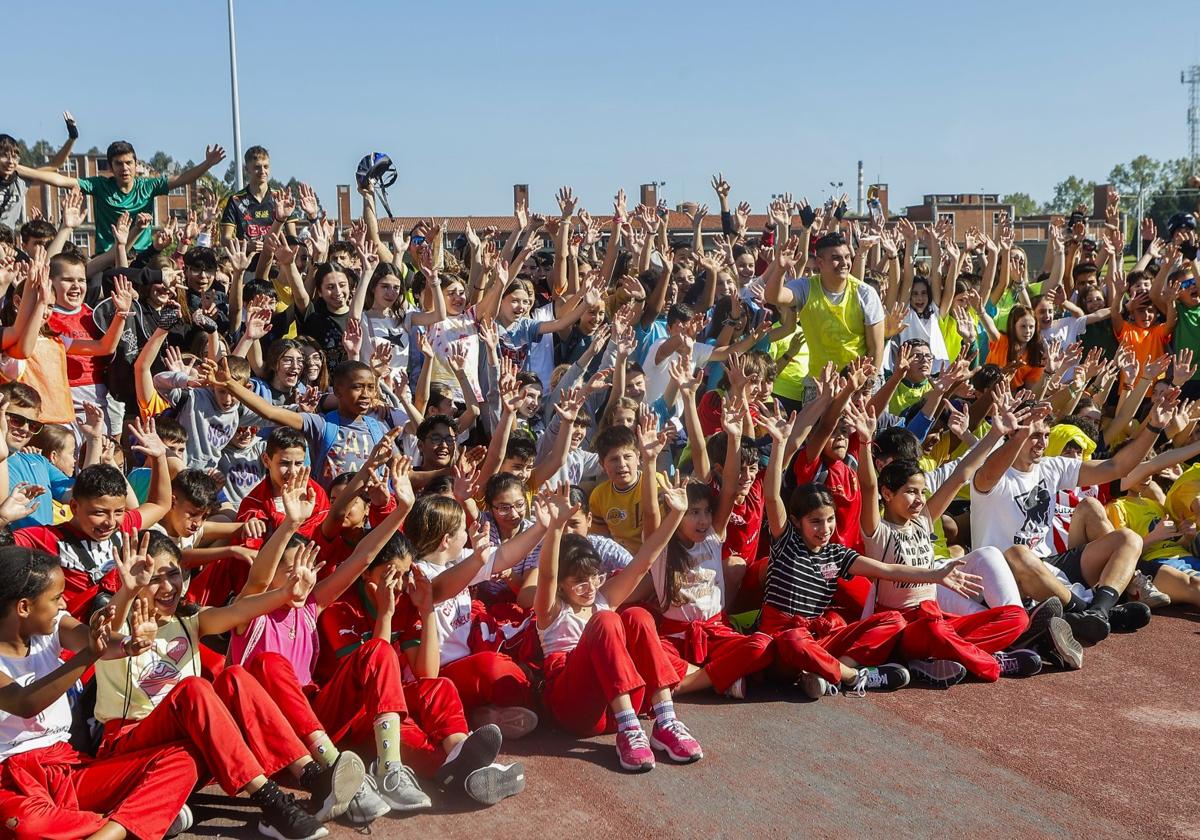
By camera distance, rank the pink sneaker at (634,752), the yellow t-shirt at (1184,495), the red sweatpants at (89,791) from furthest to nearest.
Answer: the yellow t-shirt at (1184,495) → the pink sneaker at (634,752) → the red sweatpants at (89,791)

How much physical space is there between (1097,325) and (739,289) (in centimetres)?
310

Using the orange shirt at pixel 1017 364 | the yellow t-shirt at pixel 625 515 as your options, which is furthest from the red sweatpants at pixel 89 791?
the orange shirt at pixel 1017 364

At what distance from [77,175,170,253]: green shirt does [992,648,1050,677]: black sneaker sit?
691 cm

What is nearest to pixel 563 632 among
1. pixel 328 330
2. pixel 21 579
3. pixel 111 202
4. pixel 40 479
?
pixel 21 579

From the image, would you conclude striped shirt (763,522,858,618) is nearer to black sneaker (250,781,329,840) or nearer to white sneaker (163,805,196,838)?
black sneaker (250,781,329,840)

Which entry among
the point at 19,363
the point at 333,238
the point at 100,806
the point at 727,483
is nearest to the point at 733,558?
the point at 727,483

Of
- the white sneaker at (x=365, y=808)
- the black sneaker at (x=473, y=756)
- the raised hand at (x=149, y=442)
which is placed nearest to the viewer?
the white sneaker at (x=365, y=808)

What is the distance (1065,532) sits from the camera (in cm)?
720

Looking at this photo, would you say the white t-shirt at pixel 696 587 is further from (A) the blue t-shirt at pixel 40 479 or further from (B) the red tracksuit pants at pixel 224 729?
(A) the blue t-shirt at pixel 40 479

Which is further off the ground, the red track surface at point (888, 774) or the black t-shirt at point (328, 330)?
the black t-shirt at point (328, 330)

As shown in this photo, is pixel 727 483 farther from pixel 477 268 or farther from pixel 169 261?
pixel 169 261

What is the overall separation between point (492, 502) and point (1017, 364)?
4.99 m

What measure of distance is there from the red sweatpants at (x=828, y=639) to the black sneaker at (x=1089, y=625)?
107cm

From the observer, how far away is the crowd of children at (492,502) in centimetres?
440
